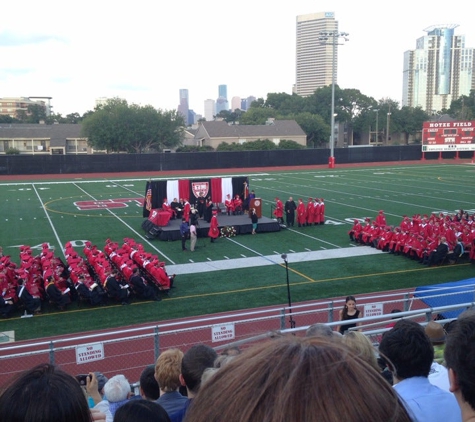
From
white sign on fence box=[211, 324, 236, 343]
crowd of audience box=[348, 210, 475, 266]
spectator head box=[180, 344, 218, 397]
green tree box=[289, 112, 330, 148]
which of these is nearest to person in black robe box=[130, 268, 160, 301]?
white sign on fence box=[211, 324, 236, 343]

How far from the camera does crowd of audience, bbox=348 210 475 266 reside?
642 inches

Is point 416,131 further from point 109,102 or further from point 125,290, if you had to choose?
point 125,290

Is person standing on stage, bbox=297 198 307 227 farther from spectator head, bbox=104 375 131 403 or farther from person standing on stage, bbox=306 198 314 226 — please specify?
spectator head, bbox=104 375 131 403

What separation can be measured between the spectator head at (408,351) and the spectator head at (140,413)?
1364 millimetres

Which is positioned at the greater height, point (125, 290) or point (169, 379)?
point (169, 379)

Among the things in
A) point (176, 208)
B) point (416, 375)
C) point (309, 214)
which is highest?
point (416, 375)

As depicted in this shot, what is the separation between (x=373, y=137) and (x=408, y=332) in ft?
319

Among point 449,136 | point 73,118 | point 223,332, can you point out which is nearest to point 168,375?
point 223,332

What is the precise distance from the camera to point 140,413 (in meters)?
2.28

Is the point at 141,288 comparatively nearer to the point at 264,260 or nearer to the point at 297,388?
the point at 264,260

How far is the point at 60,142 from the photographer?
77812 mm

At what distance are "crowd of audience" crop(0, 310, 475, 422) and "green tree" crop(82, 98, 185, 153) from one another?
211 ft

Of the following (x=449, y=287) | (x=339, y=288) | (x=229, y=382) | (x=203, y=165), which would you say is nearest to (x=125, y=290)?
(x=339, y=288)

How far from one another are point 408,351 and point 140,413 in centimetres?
171
